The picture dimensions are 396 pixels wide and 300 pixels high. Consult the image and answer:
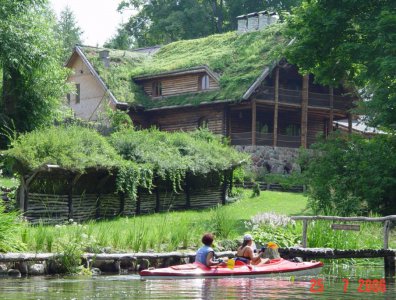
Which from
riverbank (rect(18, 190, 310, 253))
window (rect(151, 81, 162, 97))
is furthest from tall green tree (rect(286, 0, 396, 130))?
window (rect(151, 81, 162, 97))

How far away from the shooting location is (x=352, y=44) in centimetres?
3634

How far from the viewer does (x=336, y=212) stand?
34.0m

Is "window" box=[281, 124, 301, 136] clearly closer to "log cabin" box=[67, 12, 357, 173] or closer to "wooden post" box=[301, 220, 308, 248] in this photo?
"log cabin" box=[67, 12, 357, 173]

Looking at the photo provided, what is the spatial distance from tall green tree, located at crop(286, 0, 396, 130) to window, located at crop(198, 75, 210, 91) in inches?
654

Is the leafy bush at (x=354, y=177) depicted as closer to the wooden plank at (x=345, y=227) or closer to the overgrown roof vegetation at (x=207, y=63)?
the wooden plank at (x=345, y=227)

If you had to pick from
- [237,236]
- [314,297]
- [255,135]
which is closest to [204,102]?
[255,135]

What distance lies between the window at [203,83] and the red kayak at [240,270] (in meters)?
34.8

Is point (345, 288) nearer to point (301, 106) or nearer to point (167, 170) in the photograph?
point (167, 170)

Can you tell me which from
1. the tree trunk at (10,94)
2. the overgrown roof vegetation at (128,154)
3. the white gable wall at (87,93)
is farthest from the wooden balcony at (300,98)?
the tree trunk at (10,94)

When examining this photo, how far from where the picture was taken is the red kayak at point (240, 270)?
65.0ft

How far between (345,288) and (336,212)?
15278 millimetres

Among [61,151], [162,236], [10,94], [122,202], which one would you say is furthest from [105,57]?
[162,236]

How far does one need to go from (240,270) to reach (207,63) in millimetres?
36319

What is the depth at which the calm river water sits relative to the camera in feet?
54.9
